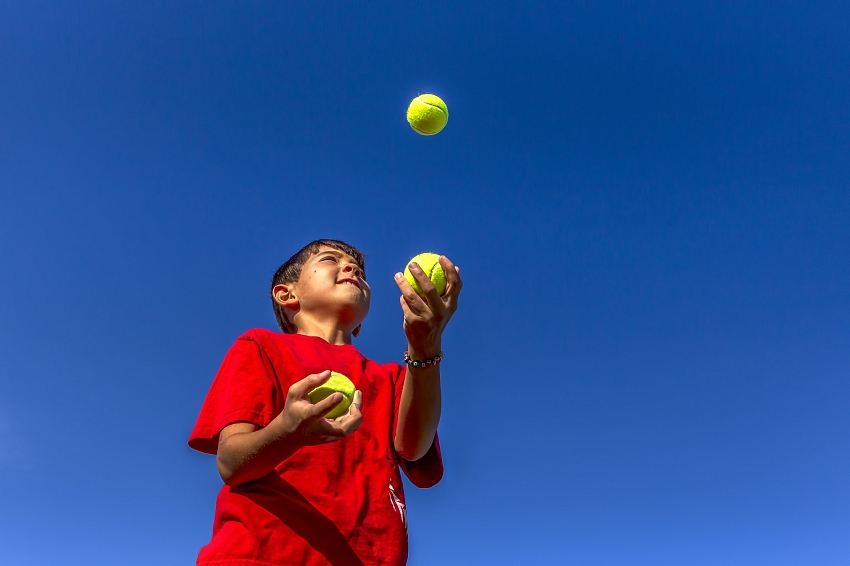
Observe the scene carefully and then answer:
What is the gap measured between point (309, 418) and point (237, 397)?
33.8 inches

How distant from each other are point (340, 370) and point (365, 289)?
0.91m

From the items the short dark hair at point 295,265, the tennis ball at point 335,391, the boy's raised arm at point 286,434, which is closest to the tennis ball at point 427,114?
the short dark hair at point 295,265

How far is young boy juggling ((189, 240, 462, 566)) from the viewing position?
282 centimetres

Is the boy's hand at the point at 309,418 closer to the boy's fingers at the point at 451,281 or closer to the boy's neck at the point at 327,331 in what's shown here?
the boy's fingers at the point at 451,281

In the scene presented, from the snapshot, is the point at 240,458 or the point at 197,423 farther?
the point at 197,423

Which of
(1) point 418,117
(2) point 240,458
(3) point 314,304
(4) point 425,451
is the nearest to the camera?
(2) point 240,458

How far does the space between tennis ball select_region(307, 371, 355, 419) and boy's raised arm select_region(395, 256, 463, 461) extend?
1.59 feet

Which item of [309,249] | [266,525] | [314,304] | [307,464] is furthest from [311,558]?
[309,249]

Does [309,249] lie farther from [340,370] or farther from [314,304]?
[340,370]

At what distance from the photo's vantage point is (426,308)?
3.35m

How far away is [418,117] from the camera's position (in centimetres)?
673

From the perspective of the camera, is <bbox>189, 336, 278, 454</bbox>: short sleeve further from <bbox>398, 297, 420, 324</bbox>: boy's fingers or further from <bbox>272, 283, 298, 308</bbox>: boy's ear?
→ <bbox>272, 283, 298, 308</bbox>: boy's ear

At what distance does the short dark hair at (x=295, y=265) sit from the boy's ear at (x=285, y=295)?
0.06m

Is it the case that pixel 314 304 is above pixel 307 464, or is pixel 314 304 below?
above
